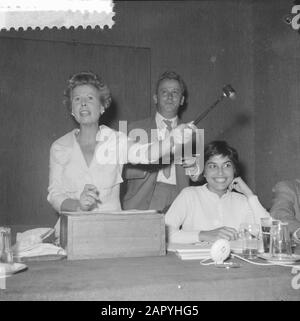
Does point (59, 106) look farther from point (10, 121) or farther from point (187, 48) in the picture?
point (187, 48)

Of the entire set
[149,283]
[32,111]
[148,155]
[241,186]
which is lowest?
[149,283]

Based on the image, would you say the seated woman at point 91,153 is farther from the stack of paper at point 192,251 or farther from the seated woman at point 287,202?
the seated woman at point 287,202

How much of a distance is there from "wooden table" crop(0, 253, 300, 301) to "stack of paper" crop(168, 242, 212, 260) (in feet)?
0.33

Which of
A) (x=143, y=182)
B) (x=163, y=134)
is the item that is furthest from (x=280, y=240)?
(x=163, y=134)

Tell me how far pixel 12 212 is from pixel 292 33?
2.34 meters

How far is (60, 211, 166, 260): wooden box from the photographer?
1.34 m

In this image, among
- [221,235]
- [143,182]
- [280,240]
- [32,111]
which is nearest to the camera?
[280,240]

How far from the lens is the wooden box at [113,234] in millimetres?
1339

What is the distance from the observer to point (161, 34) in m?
3.45

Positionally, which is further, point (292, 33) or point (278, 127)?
point (278, 127)

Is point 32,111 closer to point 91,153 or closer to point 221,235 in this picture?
point 91,153

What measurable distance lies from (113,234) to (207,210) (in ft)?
2.73

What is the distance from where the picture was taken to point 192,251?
4.56ft

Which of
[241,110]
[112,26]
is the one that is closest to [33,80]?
Answer: [112,26]
